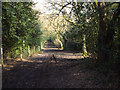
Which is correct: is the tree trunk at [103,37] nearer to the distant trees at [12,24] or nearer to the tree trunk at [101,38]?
the tree trunk at [101,38]

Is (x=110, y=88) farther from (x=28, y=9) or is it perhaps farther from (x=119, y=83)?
(x=28, y=9)

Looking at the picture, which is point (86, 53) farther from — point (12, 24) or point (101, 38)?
point (12, 24)

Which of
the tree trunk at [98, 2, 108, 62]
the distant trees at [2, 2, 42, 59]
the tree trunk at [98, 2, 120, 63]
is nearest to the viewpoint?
the tree trunk at [98, 2, 120, 63]

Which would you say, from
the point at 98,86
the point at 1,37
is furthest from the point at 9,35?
the point at 98,86

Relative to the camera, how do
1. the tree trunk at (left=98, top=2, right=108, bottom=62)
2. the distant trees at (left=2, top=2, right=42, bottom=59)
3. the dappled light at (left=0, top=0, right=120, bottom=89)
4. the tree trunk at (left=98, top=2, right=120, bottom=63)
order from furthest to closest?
the distant trees at (left=2, top=2, right=42, bottom=59)
the tree trunk at (left=98, top=2, right=108, bottom=62)
the tree trunk at (left=98, top=2, right=120, bottom=63)
the dappled light at (left=0, top=0, right=120, bottom=89)

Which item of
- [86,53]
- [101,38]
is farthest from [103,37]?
[86,53]

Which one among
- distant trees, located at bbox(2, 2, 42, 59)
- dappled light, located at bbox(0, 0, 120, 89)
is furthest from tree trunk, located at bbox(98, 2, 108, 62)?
distant trees, located at bbox(2, 2, 42, 59)

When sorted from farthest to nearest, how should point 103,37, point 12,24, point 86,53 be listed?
point 12,24, point 86,53, point 103,37

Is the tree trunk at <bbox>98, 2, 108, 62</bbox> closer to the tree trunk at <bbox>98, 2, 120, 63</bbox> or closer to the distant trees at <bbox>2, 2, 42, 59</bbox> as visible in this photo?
the tree trunk at <bbox>98, 2, 120, 63</bbox>

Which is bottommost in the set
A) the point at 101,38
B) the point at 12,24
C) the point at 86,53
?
the point at 86,53

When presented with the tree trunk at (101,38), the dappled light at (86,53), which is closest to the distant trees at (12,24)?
the dappled light at (86,53)

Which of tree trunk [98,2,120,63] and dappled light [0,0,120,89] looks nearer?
dappled light [0,0,120,89]

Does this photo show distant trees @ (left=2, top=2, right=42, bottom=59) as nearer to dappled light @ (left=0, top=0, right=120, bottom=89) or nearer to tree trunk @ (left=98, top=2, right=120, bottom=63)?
dappled light @ (left=0, top=0, right=120, bottom=89)

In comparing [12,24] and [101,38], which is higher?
[12,24]
